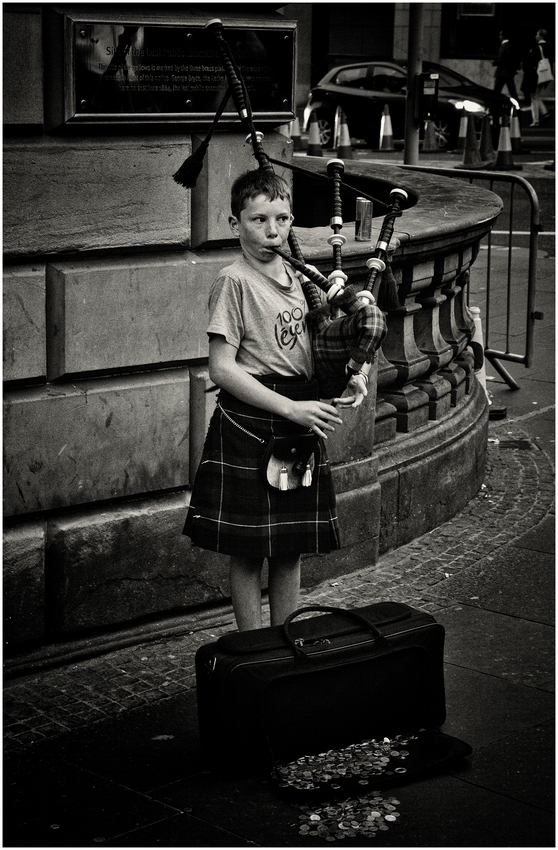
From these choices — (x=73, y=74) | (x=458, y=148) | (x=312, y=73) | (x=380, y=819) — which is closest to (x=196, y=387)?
(x=73, y=74)

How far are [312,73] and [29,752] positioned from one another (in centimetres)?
3018

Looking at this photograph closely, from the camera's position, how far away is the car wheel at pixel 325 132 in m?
23.5

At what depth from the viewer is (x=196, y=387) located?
468cm

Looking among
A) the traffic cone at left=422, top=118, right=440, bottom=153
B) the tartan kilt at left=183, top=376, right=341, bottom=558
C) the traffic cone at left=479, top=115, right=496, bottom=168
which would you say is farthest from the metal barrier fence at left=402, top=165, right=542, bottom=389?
the traffic cone at left=422, top=118, right=440, bottom=153

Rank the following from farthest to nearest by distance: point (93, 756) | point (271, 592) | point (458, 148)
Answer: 1. point (458, 148)
2. point (271, 592)
3. point (93, 756)

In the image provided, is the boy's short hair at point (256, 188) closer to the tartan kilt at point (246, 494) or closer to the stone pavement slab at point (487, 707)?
the tartan kilt at point (246, 494)

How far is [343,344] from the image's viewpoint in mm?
3672

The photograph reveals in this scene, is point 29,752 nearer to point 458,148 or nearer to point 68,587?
point 68,587

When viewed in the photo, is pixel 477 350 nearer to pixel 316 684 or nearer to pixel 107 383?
pixel 107 383

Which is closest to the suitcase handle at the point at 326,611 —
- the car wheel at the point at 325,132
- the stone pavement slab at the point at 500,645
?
the stone pavement slab at the point at 500,645

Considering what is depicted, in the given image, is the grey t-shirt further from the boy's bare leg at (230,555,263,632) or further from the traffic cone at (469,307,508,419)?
the traffic cone at (469,307,508,419)

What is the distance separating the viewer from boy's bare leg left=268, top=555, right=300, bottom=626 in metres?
3.99

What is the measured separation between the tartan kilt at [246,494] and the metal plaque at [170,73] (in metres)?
1.15

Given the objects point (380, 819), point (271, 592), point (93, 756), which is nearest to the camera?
point (380, 819)
